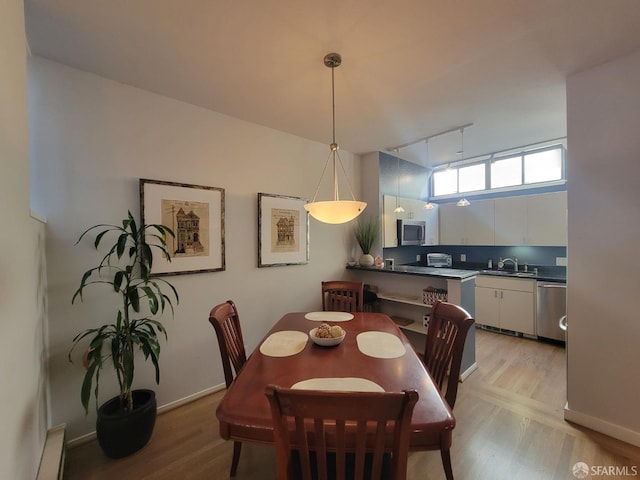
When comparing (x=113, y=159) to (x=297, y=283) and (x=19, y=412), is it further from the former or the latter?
(x=297, y=283)

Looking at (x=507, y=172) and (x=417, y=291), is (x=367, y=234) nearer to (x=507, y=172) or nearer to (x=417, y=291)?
(x=417, y=291)

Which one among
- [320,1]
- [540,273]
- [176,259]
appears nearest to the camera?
[320,1]

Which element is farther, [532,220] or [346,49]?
[532,220]

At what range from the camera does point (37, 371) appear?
1.49m

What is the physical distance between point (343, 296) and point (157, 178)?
78.4 inches

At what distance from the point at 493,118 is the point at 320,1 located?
89.3 inches

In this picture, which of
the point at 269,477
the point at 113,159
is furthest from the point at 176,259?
the point at 269,477

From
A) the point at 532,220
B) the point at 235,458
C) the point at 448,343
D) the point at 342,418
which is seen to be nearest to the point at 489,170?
the point at 532,220

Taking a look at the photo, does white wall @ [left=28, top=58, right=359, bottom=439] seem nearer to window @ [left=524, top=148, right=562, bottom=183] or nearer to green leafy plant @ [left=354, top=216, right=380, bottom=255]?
green leafy plant @ [left=354, top=216, right=380, bottom=255]

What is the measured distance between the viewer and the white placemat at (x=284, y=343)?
1518 millimetres

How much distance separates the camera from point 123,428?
5.47 feet

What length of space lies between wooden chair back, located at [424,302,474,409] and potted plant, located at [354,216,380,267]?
1.76 metres

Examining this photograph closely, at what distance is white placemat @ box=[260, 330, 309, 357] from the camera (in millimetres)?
1518

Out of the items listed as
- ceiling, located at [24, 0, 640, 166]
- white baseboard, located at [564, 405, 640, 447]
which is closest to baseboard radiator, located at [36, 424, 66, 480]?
ceiling, located at [24, 0, 640, 166]
